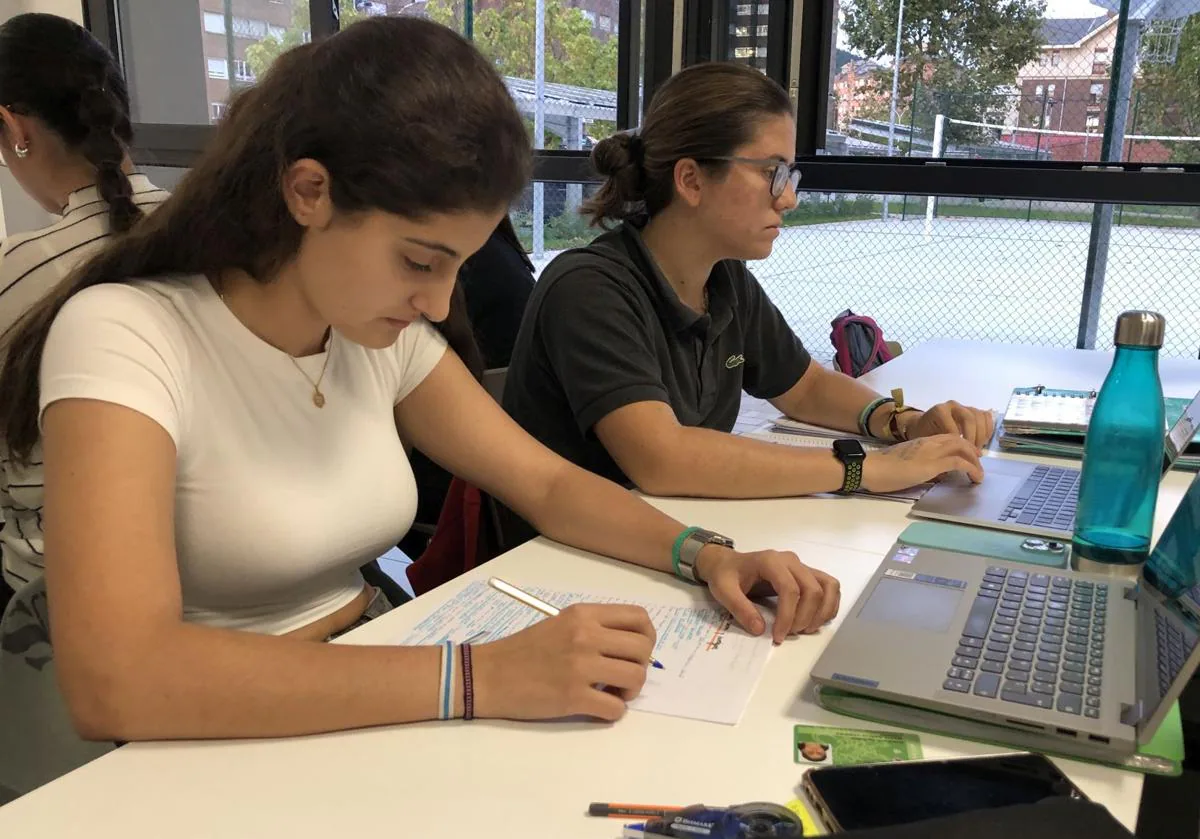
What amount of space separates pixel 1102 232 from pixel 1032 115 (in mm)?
399

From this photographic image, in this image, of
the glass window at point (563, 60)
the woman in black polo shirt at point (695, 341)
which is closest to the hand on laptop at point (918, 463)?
the woman in black polo shirt at point (695, 341)

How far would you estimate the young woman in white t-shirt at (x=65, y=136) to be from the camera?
1.90 meters

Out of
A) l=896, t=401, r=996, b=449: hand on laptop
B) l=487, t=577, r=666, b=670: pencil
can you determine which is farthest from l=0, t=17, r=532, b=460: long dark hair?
l=896, t=401, r=996, b=449: hand on laptop

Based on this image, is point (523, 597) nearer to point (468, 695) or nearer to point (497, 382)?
point (468, 695)

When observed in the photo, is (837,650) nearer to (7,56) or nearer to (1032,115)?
(7,56)

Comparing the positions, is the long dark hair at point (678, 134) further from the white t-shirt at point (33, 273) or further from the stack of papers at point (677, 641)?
the stack of papers at point (677, 641)

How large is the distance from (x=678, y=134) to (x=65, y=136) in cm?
129

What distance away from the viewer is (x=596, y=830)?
0.68 meters

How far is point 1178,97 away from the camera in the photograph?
108 inches

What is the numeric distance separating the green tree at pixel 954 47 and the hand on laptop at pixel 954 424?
5.19 ft

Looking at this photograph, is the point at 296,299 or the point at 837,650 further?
the point at 296,299

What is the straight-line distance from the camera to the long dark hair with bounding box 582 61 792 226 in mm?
1758

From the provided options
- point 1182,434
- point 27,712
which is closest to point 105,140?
point 27,712

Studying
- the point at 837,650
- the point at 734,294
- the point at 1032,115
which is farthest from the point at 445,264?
the point at 1032,115
